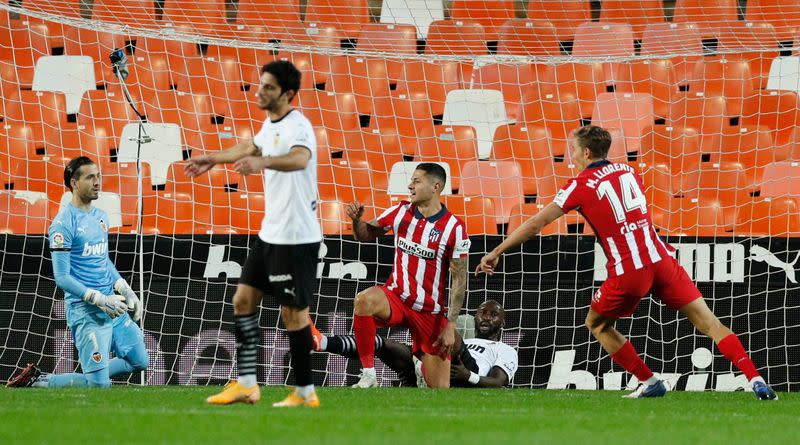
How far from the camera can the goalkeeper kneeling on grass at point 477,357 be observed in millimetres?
8531

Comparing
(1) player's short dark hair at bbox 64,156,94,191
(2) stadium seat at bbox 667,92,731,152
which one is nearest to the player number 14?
(1) player's short dark hair at bbox 64,156,94,191

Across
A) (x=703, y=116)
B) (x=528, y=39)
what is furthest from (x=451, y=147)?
(x=703, y=116)

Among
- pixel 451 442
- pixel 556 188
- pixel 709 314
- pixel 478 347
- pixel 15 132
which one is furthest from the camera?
pixel 15 132

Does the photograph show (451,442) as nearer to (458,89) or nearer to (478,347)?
(478,347)

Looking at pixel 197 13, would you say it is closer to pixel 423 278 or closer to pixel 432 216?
pixel 432 216

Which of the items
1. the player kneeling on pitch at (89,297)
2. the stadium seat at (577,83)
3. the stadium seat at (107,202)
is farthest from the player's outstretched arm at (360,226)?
the stadium seat at (577,83)

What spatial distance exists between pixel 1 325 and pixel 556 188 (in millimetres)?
5320

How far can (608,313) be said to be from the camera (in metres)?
7.00

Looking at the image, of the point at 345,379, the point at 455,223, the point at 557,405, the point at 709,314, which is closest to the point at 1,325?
the point at 345,379

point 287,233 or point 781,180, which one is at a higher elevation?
point 781,180

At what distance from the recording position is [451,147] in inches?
472

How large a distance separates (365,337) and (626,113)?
17.7ft

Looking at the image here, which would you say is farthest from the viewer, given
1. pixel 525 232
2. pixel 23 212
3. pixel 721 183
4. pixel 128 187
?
pixel 721 183

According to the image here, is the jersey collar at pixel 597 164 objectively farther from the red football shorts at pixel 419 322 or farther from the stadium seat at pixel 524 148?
the stadium seat at pixel 524 148
